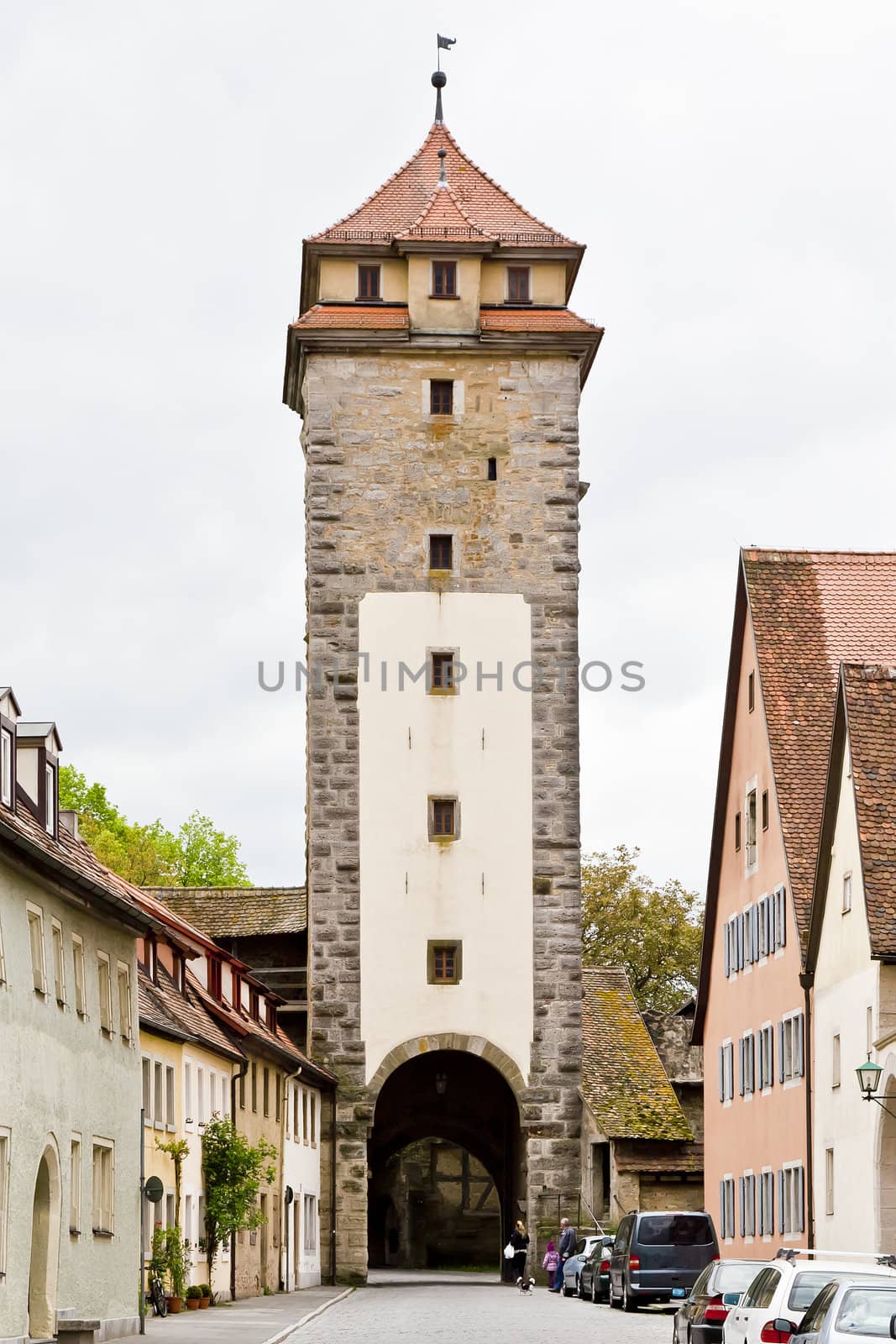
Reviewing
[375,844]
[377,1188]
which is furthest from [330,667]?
[377,1188]

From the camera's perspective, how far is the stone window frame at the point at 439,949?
166ft

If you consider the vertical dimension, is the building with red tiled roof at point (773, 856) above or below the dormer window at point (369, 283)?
below

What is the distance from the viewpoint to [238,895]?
2239 inches

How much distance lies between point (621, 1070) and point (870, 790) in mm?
20685

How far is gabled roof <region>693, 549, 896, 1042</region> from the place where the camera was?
40625mm

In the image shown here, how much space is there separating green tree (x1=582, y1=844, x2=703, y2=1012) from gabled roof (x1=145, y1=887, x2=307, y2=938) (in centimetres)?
1810

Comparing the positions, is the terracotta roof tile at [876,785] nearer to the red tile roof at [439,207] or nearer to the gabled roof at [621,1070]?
the gabled roof at [621,1070]

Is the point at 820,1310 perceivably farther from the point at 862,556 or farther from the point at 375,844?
the point at 375,844

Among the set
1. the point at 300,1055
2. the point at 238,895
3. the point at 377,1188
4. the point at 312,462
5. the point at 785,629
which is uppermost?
the point at 312,462

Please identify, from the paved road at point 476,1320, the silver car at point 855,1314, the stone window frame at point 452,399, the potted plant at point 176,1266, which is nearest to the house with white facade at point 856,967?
the paved road at point 476,1320

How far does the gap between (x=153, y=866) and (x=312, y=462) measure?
25.4m

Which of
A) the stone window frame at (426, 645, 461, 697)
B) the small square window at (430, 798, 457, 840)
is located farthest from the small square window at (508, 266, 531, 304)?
the small square window at (430, 798, 457, 840)

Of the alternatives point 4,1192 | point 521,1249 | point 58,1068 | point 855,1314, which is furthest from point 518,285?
point 855,1314

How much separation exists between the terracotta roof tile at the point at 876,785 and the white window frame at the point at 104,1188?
1065 centimetres
